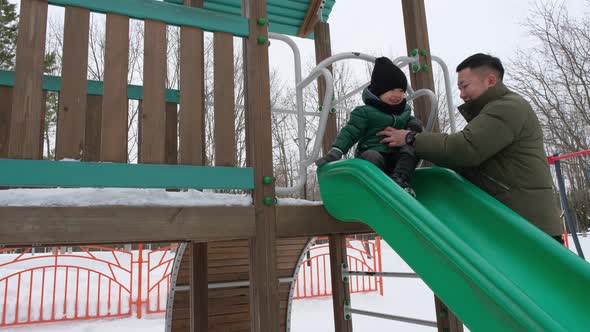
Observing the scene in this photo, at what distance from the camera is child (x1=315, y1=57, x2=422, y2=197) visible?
2.33 meters

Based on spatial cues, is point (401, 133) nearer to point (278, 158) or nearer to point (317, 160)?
point (317, 160)

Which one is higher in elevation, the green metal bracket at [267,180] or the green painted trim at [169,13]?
the green painted trim at [169,13]

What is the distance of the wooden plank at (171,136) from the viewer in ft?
11.8

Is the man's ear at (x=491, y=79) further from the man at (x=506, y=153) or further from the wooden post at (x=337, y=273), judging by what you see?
the wooden post at (x=337, y=273)

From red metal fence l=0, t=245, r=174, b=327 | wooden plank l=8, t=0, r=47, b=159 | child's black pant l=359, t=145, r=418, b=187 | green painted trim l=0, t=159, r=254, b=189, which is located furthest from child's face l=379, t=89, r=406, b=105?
red metal fence l=0, t=245, r=174, b=327

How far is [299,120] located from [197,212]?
1.10m

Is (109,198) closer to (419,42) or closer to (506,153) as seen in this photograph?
(506,153)

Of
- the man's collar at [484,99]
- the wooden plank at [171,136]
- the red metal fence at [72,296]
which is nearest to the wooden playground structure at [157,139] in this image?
the man's collar at [484,99]

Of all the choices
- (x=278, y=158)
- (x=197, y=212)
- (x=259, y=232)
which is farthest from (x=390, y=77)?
(x=278, y=158)

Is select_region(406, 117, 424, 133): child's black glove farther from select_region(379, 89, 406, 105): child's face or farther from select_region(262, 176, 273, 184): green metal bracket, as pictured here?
select_region(262, 176, 273, 184): green metal bracket

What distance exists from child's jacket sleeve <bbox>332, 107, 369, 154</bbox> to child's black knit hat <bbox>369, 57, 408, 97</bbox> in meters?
0.20

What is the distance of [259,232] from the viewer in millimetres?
2205

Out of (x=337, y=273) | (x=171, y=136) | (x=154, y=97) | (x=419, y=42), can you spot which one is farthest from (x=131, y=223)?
(x=419, y=42)

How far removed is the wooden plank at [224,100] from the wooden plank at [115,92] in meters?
0.45
